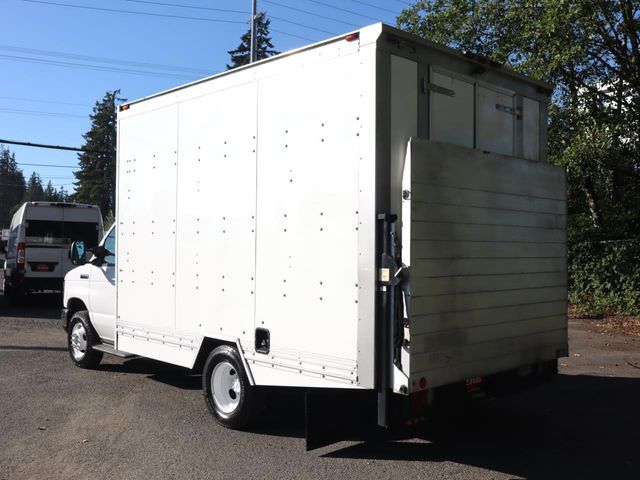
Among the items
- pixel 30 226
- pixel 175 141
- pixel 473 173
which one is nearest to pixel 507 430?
pixel 473 173

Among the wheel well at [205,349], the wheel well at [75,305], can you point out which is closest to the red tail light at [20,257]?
the wheel well at [75,305]

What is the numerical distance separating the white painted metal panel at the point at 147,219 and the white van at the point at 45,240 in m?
9.31

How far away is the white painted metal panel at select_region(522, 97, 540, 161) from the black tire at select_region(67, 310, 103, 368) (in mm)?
5690

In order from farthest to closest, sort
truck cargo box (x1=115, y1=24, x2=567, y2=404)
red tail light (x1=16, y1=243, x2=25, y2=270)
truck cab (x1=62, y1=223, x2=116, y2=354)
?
red tail light (x1=16, y1=243, x2=25, y2=270), truck cab (x1=62, y1=223, x2=116, y2=354), truck cargo box (x1=115, y1=24, x2=567, y2=404)

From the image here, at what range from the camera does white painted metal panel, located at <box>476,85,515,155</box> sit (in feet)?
17.0

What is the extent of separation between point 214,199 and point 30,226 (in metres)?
11.9

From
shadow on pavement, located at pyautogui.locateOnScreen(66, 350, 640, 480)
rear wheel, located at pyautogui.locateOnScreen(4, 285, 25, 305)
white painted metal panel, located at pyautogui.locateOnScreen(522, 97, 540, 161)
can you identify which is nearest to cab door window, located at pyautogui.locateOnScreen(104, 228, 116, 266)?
shadow on pavement, located at pyautogui.locateOnScreen(66, 350, 640, 480)

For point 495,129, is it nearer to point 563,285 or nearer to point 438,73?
point 438,73

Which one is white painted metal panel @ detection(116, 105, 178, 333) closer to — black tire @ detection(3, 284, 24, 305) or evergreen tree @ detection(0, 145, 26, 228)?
black tire @ detection(3, 284, 24, 305)

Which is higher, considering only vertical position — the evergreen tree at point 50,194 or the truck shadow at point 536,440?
the evergreen tree at point 50,194

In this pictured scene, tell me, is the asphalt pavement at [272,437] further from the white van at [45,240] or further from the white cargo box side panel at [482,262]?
the white van at [45,240]

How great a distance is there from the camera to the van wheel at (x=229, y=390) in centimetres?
531

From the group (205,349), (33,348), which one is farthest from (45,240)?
(205,349)

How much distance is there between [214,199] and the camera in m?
5.62
